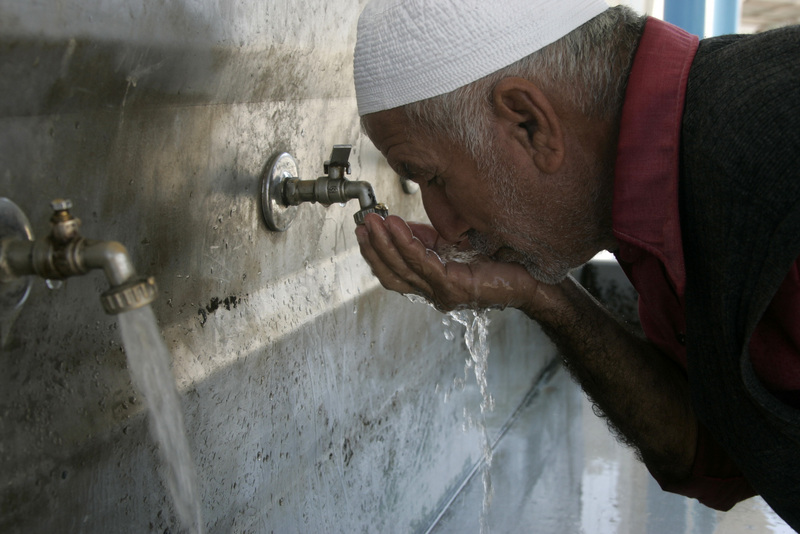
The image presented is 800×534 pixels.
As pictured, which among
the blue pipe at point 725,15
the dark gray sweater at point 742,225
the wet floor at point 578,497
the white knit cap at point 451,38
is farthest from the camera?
the blue pipe at point 725,15

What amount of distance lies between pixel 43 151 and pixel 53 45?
9cm

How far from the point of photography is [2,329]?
0.63 meters

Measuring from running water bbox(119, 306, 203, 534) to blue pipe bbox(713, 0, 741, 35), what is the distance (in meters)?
2.67

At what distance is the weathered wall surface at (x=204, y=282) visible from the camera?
2.14ft

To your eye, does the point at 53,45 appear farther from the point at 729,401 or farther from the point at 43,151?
the point at 729,401

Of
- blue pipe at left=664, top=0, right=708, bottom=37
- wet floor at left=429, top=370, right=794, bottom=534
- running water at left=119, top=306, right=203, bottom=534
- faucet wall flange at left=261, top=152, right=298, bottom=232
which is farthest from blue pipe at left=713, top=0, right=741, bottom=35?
running water at left=119, top=306, right=203, bottom=534

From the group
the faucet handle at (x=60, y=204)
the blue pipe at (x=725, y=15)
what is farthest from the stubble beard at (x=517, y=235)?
the blue pipe at (x=725, y=15)

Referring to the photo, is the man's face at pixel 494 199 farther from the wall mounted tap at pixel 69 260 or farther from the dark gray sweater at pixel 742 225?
the wall mounted tap at pixel 69 260

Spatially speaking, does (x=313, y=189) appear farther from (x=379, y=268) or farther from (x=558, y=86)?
(x=558, y=86)

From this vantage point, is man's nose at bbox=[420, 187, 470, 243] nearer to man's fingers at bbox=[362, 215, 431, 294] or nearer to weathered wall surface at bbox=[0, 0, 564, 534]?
man's fingers at bbox=[362, 215, 431, 294]

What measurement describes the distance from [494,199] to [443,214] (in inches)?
3.4

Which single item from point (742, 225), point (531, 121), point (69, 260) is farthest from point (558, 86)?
point (69, 260)

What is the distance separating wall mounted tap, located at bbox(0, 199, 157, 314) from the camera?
1.83ft

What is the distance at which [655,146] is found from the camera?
885mm
